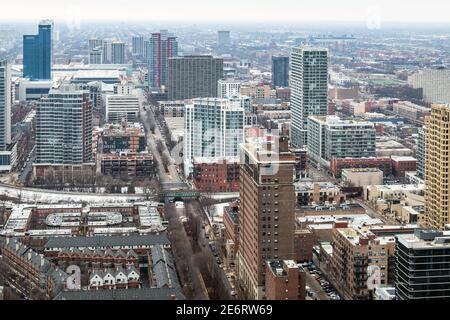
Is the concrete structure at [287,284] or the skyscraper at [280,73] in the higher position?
the skyscraper at [280,73]

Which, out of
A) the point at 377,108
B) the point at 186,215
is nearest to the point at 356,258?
the point at 186,215

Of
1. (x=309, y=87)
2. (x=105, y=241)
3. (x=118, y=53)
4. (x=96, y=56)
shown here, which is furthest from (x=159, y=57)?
(x=105, y=241)

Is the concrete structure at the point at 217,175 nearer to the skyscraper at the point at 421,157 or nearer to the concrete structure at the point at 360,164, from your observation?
the concrete structure at the point at 360,164

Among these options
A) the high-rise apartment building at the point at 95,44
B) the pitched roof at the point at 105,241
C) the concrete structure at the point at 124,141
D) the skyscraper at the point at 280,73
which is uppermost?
the high-rise apartment building at the point at 95,44

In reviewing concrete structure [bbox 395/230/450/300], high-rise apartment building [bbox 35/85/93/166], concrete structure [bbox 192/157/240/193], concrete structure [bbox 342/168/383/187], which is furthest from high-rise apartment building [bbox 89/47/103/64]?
concrete structure [bbox 395/230/450/300]

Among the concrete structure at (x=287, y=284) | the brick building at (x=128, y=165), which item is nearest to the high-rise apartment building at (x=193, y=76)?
the brick building at (x=128, y=165)

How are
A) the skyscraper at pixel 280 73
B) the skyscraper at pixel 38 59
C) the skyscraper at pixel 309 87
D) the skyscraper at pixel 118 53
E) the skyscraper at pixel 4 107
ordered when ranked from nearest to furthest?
the skyscraper at pixel 4 107 → the skyscraper at pixel 309 87 → the skyscraper at pixel 38 59 → the skyscraper at pixel 280 73 → the skyscraper at pixel 118 53

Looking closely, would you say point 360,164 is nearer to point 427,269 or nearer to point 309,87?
point 309,87
